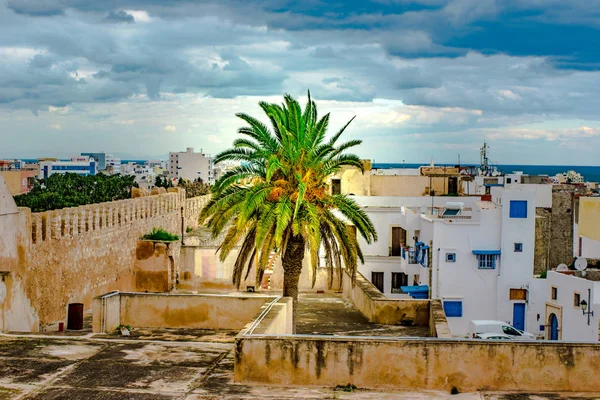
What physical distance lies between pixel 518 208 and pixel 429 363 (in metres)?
24.0

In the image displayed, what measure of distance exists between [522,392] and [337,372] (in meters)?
2.40

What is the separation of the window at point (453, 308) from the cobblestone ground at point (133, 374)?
2176 cm

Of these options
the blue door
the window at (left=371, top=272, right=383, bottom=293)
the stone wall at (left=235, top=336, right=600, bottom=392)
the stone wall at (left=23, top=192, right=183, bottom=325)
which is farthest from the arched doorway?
the stone wall at (left=235, top=336, right=600, bottom=392)

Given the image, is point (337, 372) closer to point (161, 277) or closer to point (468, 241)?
Answer: point (161, 277)

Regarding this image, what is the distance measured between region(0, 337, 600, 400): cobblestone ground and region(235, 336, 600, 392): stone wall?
15 cm

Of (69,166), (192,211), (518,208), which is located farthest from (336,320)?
(69,166)

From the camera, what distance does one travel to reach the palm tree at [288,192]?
15586 mm

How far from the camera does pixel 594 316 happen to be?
26.3 m

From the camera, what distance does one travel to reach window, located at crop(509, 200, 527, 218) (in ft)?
105

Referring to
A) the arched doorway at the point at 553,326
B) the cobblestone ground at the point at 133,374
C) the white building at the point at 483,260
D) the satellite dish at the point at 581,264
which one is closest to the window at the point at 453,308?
the white building at the point at 483,260

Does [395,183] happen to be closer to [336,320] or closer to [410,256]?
[410,256]

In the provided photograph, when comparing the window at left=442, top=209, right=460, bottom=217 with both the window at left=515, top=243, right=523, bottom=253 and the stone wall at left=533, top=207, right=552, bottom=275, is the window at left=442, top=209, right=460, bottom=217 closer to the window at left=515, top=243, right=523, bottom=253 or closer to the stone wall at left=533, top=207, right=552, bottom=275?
the window at left=515, top=243, right=523, bottom=253

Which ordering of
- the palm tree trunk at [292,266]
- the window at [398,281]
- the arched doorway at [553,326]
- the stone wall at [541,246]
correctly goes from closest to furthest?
the palm tree trunk at [292,266] < the arched doorway at [553,326] < the window at [398,281] < the stone wall at [541,246]

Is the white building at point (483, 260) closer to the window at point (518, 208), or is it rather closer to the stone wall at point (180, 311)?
the window at point (518, 208)
